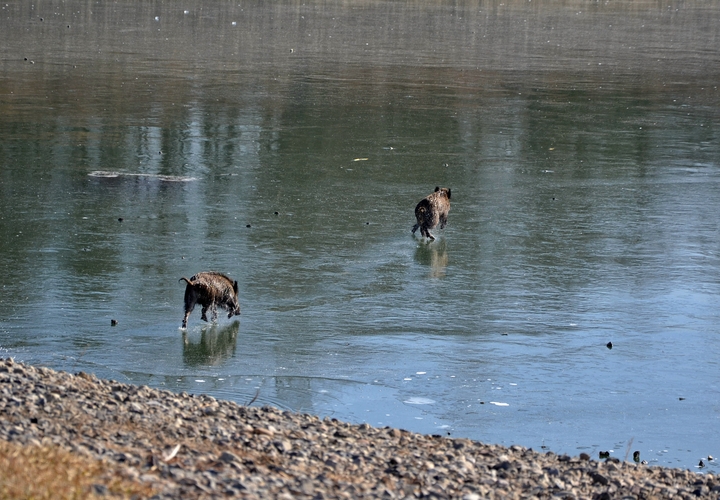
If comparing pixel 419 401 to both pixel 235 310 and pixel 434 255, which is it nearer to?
pixel 235 310

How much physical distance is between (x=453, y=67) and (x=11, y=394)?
25.8 meters

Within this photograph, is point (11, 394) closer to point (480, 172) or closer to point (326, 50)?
point (480, 172)

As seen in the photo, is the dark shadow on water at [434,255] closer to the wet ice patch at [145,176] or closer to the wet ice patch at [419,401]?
the wet ice patch at [419,401]

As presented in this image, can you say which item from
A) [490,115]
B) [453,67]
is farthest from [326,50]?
[490,115]

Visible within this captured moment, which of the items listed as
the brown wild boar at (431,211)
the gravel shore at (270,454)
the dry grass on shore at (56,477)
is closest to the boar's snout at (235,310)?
the gravel shore at (270,454)

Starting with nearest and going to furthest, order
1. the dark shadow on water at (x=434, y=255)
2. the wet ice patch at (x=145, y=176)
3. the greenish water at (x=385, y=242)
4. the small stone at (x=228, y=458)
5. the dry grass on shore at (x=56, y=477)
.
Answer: the dry grass on shore at (x=56, y=477), the small stone at (x=228, y=458), the greenish water at (x=385, y=242), the dark shadow on water at (x=434, y=255), the wet ice patch at (x=145, y=176)

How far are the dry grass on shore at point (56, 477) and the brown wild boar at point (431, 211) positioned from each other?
801 centimetres

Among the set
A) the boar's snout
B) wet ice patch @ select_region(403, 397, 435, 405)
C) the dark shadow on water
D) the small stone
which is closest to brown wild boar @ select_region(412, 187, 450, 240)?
the dark shadow on water

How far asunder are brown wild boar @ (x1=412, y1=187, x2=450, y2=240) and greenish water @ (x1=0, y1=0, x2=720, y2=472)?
22cm

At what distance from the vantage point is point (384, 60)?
33875mm

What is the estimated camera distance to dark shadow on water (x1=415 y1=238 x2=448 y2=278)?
1285 centimetres

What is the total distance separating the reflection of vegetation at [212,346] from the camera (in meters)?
10.0

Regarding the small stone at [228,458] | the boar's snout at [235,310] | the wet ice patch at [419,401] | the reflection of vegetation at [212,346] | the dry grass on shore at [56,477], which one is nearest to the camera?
the dry grass on shore at [56,477]

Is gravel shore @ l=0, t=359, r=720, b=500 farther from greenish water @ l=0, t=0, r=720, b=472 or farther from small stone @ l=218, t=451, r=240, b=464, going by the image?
greenish water @ l=0, t=0, r=720, b=472
